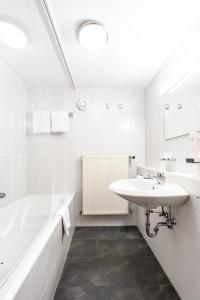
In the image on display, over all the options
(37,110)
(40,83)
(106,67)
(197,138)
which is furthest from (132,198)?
(40,83)

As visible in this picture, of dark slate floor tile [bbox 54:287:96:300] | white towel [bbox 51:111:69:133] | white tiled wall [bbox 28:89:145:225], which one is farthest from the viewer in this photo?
white tiled wall [bbox 28:89:145:225]

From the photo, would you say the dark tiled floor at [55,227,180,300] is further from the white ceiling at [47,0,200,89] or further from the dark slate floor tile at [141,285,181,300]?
the white ceiling at [47,0,200,89]

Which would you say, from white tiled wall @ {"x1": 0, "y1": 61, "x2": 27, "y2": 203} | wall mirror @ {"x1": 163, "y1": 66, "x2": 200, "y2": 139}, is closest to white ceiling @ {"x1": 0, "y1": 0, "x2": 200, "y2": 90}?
white tiled wall @ {"x1": 0, "y1": 61, "x2": 27, "y2": 203}

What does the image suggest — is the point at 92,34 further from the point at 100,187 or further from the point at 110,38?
the point at 100,187

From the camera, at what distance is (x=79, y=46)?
5.36 feet

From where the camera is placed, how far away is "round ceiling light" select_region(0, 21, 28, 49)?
1340mm

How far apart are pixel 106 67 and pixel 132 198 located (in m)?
1.53

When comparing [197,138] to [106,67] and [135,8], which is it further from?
[106,67]

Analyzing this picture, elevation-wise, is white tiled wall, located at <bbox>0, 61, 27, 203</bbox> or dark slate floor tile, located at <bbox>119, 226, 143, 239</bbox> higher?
white tiled wall, located at <bbox>0, 61, 27, 203</bbox>

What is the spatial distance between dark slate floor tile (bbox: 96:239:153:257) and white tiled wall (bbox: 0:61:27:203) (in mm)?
1116

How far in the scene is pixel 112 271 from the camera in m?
1.60

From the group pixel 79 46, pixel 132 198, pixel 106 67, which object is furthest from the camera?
pixel 106 67

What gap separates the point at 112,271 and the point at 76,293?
389 mm

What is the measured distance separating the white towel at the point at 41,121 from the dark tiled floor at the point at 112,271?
1454 mm
